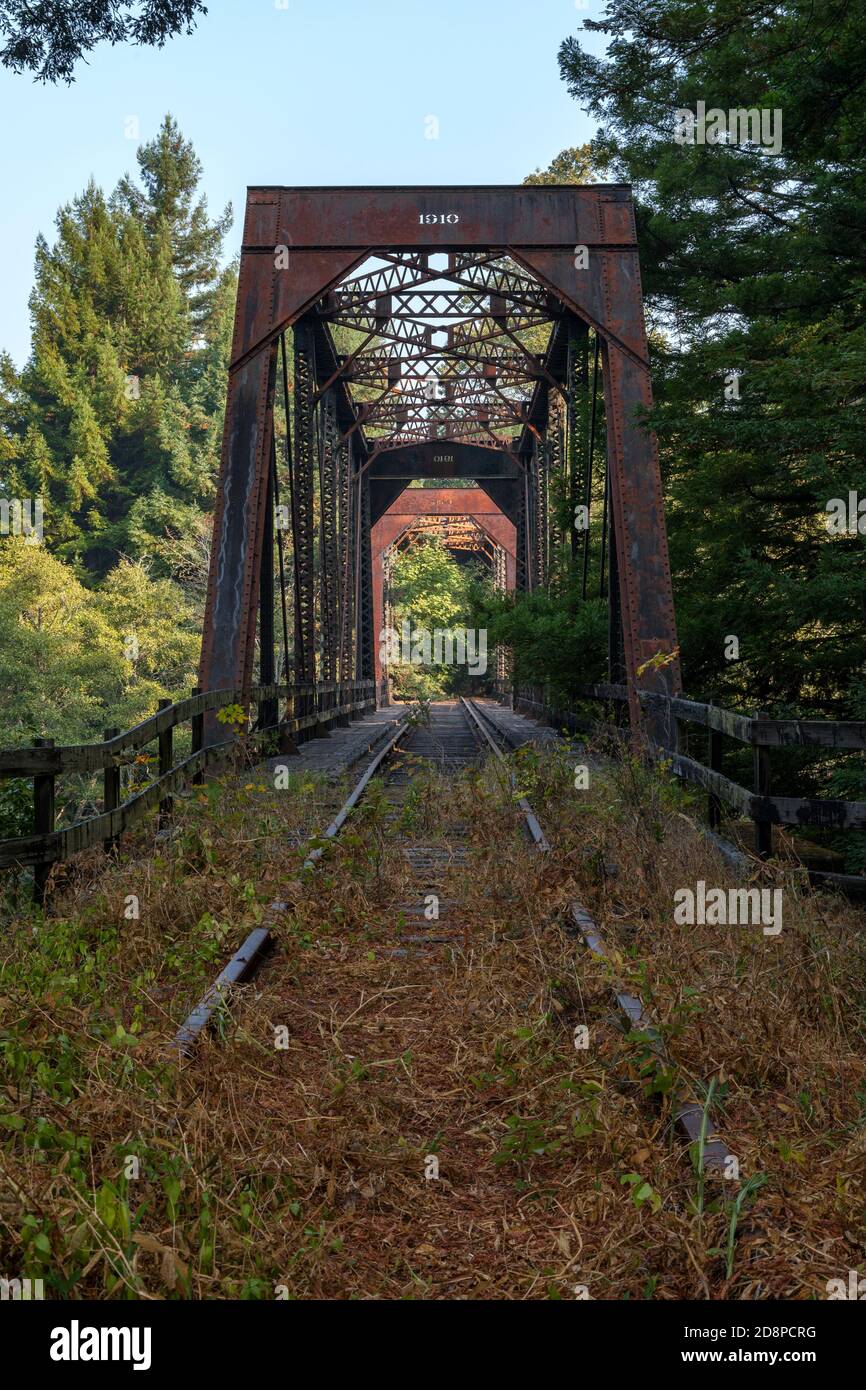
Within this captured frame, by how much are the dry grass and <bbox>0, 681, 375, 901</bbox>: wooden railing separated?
0.32m

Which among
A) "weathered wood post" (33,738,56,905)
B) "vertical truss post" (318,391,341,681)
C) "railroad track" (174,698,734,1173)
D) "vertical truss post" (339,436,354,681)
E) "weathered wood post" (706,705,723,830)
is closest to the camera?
"railroad track" (174,698,734,1173)

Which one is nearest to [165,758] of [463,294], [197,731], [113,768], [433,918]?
[113,768]

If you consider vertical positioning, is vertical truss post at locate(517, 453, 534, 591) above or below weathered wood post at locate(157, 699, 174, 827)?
above

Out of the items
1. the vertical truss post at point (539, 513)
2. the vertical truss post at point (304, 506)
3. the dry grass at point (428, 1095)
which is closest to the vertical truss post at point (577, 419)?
the vertical truss post at point (304, 506)

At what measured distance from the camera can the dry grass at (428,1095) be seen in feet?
9.07

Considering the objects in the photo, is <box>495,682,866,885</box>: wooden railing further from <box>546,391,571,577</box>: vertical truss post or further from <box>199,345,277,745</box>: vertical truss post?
<box>546,391,571,577</box>: vertical truss post

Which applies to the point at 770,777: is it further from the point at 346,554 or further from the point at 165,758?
the point at 346,554

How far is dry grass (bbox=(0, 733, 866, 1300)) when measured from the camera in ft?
9.07

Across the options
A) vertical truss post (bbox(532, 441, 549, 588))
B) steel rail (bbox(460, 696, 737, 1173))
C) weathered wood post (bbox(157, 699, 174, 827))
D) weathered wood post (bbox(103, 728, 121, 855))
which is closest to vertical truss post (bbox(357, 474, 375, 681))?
vertical truss post (bbox(532, 441, 549, 588))

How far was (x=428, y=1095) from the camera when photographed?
395 cm

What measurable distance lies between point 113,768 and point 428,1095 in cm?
391

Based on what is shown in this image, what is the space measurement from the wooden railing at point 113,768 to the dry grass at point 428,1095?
1.04ft
